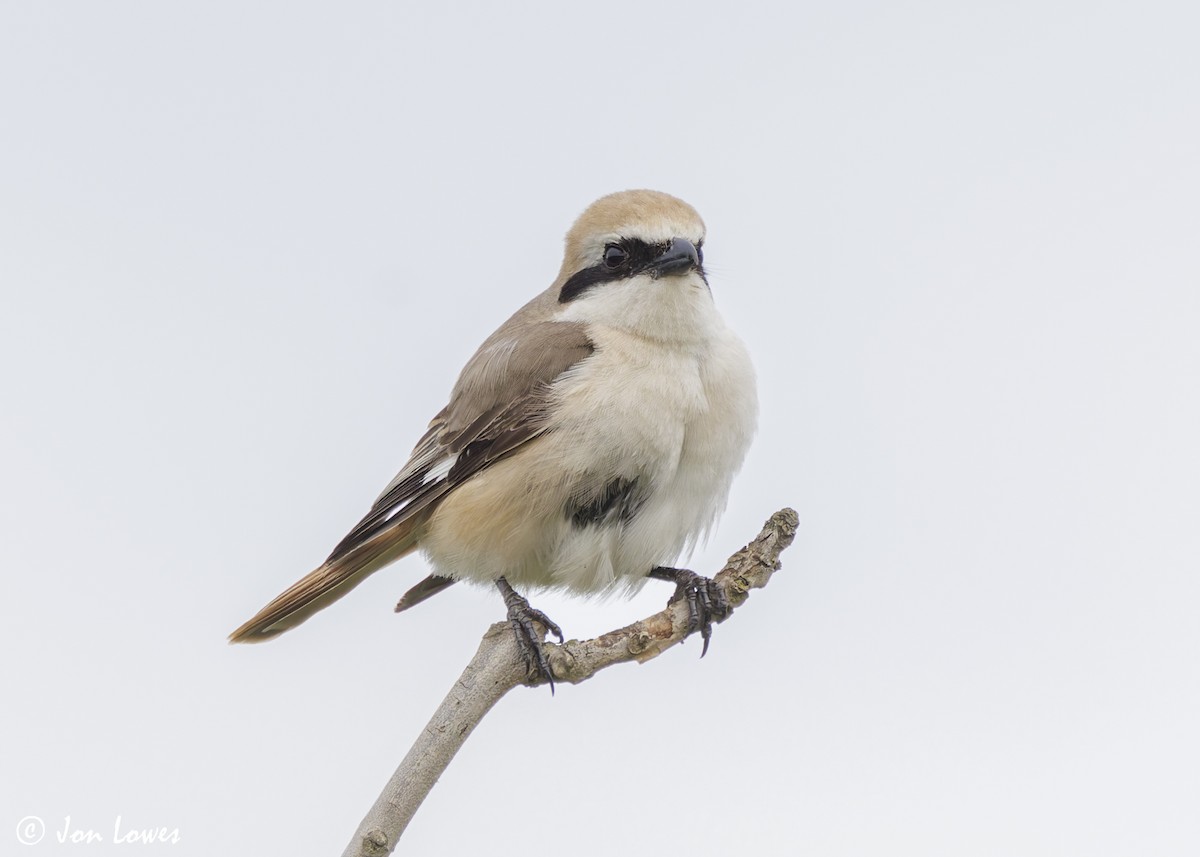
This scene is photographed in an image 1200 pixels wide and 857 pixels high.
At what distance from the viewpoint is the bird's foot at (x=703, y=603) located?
4602mm

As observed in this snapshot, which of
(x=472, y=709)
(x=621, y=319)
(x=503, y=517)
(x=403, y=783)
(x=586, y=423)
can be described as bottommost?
(x=403, y=783)

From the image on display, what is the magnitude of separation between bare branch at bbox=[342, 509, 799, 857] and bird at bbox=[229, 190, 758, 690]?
441mm

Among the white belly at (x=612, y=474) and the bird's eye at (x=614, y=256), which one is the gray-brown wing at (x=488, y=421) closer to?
the white belly at (x=612, y=474)

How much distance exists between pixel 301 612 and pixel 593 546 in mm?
1236

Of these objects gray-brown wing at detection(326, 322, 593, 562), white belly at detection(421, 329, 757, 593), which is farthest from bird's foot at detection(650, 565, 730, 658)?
gray-brown wing at detection(326, 322, 593, 562)

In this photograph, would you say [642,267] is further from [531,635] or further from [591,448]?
[531,635]

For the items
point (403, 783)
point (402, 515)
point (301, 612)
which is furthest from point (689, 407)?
point (403, 783)

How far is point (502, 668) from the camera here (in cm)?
400

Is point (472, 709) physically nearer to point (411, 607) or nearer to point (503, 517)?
point (503, 517)

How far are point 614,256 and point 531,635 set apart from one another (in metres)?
1.98

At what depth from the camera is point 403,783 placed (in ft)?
11.2

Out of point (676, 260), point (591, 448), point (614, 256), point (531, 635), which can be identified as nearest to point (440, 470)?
point (591, 448)

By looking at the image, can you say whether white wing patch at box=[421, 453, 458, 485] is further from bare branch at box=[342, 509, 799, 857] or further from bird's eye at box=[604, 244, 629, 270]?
bare branch at box=[342, 509, 799, 857]

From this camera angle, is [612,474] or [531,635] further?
[612,474]
